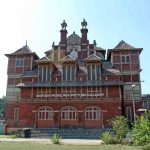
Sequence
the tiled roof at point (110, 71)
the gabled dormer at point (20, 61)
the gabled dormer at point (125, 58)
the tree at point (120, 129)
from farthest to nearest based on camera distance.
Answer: the gabled dormer at point (20, 61), the gabled dormer at point (125, 58), the tiled roof at point (110, 71), the tree at point (120, 129)

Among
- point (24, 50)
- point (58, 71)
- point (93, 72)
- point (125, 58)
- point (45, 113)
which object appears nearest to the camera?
point (45, 113)

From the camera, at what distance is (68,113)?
3578 centimetres

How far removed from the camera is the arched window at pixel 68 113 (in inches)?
1403

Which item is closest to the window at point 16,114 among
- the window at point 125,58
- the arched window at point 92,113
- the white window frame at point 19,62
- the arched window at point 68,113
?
the white window frame at point 19,62

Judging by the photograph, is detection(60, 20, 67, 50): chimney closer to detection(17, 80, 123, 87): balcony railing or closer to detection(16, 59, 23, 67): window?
detection(16, 59, 23, 67): window

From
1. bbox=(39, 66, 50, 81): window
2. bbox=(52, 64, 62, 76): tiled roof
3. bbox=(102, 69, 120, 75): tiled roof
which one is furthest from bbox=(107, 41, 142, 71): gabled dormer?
bbox=(39, 66, 50, 81): window

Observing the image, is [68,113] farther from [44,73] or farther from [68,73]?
[44,73]

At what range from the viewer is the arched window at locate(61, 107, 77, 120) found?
117ft

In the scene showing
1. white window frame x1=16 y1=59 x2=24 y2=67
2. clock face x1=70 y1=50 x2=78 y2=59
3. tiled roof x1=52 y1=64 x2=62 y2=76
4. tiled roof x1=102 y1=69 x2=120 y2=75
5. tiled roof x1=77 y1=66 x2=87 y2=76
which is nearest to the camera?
tiled roof x1=102 y1=69 x2=120 y2=75

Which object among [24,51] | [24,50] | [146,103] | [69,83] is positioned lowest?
[146,103]

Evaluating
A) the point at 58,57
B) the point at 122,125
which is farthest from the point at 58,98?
the point at 122,125

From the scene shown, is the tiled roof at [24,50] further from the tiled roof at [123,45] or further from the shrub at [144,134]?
the shrub at [144,134]

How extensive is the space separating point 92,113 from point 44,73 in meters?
9.80

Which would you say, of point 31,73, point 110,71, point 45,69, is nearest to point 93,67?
point 110,71
